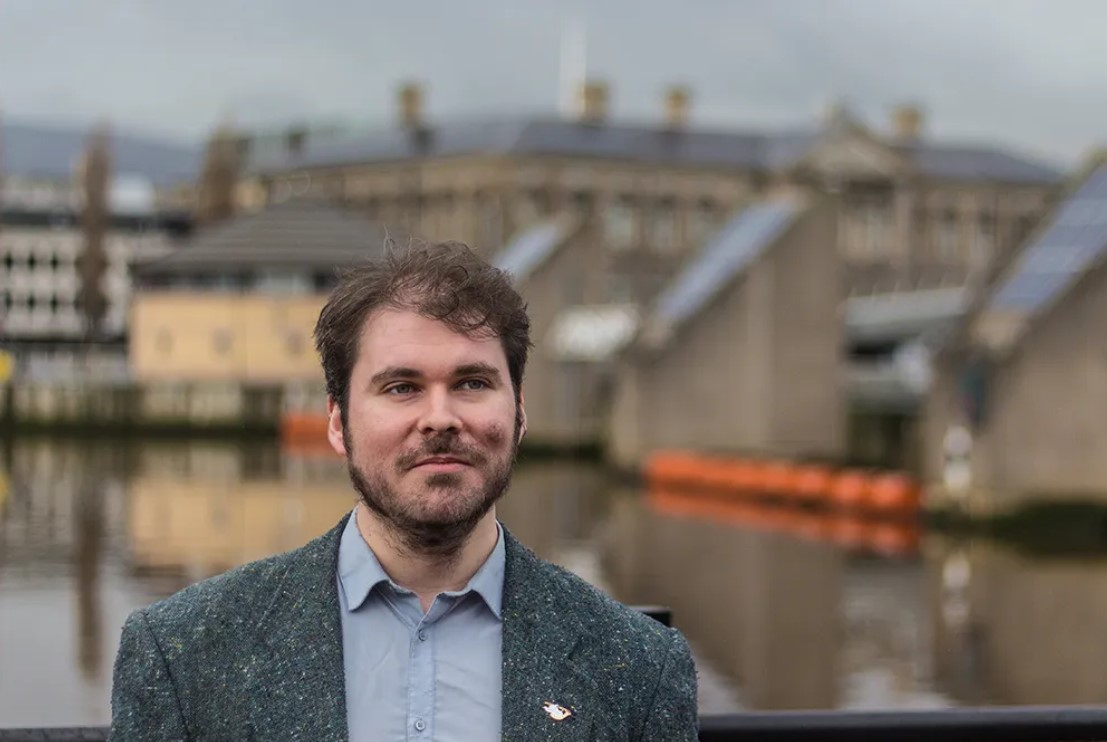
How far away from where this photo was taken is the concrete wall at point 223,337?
7700 centimetres

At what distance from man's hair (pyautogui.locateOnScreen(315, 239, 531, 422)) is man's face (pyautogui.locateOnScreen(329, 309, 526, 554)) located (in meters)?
0.02

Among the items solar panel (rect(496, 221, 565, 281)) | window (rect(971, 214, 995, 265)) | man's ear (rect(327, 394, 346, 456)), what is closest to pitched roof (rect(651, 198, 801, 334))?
solar panel (rect(496, 221, 565, 281))

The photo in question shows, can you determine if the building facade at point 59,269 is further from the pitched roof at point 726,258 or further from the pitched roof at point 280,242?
the pitched roof at point 726,258

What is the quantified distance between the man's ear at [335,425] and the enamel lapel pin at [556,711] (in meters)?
0.57

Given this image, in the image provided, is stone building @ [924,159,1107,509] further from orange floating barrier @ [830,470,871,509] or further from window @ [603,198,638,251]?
window @ [603,198,638,251]

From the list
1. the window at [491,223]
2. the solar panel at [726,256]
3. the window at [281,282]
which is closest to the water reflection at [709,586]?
the solar panel at [726,256]

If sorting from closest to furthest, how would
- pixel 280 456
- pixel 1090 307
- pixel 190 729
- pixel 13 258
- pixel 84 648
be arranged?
pixel 190 729 → pixel 84 648 → pixel 1090 307 → pixel 280 456 → pixel 13 258

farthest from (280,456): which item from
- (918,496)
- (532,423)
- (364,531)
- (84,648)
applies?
(364,531)

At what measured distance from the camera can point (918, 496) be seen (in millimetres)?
35375

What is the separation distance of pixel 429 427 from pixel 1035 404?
31.7 m

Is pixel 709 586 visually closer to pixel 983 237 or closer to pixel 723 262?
pixel 723 262

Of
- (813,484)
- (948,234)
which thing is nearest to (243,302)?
(813,484)

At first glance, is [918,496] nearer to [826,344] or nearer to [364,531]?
[826,344]

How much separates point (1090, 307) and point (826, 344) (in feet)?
48.8
